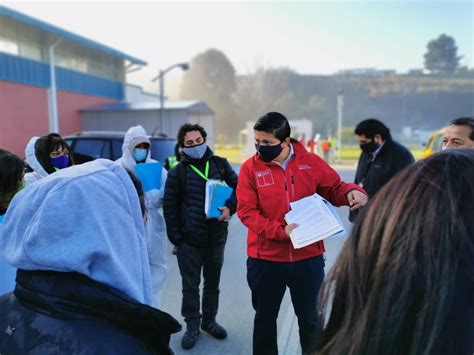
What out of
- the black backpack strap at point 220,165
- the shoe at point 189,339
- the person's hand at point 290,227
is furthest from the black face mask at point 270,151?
the shoe at point 189,339

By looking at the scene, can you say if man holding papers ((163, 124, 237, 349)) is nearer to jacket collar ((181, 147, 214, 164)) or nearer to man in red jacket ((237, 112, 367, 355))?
jacket collar ((181, 147, 214, 164))

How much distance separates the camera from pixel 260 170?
253 centimetres

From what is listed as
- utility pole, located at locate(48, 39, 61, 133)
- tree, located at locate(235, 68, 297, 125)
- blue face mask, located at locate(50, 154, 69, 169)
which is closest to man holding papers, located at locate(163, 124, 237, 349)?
blue face mask, located at locate(50, 154, 69, 169)

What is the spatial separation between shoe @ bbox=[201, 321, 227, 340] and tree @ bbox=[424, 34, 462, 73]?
301ft

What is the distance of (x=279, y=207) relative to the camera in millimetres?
2490

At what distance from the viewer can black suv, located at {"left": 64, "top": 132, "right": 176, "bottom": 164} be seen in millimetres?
8289

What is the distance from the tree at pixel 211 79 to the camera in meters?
66.2

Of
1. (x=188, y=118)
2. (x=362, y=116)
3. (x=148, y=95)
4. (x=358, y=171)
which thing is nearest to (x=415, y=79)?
(x=362, y=116)

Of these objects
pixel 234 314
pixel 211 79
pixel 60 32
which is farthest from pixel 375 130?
pixel 211 79

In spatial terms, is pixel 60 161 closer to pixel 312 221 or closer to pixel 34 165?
pixel 34 165

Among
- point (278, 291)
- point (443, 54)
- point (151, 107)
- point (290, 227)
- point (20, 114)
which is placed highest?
point (443, 54)

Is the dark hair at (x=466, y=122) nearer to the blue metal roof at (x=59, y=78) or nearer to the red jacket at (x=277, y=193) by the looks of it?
the red jacket at (x=277, y=193)

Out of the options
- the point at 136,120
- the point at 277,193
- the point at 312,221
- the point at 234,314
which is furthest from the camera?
the point at 136,120

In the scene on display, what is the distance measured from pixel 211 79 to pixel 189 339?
2643 inches
